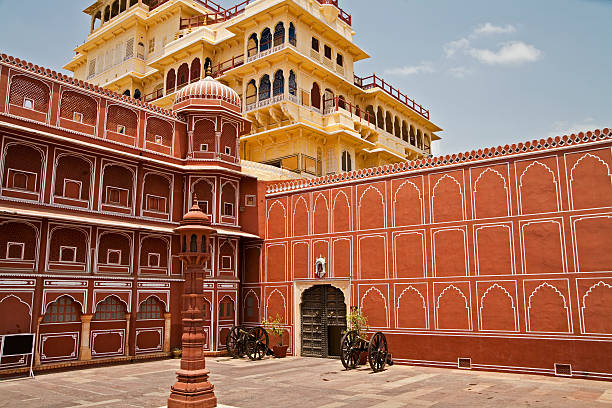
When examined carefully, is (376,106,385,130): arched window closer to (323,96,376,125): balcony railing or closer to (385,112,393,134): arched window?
(385,112,393,134): arched window

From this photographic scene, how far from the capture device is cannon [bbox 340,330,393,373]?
1524 cm

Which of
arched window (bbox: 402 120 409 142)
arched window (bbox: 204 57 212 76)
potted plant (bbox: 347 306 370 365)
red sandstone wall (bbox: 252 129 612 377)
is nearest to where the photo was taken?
red sandstone wall (bbox: 252 129 612 377)

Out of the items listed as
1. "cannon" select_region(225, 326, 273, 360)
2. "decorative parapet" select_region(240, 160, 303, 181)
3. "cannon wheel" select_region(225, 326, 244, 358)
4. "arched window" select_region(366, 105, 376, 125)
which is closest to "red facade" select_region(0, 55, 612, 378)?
"cannon wheel" select_region(225, 326, 244, 358)

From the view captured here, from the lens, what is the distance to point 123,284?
17.8 m

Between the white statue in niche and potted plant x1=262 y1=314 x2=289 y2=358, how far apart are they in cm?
242

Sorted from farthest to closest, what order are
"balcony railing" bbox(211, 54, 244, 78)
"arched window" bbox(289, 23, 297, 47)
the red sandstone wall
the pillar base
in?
"balcony railing" bbox(211, 54, 244, 78) → "arched window" bbox(289, 23, 297, 47) → the red sandstone wall → the pillar base

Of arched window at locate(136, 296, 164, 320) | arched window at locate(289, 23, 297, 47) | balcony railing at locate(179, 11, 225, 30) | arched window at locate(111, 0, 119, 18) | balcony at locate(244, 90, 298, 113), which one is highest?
arched window at locate(111, 0, 119, 18)

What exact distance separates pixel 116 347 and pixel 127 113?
840 centimetres

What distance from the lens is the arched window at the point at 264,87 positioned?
1121 inches

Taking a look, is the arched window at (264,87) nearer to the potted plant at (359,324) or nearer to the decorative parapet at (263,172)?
the decorative parapet at (263,172)

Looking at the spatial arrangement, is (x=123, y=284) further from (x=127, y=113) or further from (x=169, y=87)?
(x=169, y=87)

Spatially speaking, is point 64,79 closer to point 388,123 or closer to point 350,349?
point 350,349

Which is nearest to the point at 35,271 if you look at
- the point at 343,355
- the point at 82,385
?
the point at 82,385

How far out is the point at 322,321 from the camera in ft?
62.4
